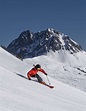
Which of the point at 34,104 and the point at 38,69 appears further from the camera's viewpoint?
the point at 38,69

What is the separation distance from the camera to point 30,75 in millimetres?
20250

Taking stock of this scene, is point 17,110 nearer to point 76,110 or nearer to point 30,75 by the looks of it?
point 76,110

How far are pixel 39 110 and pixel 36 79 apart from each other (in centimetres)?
1012

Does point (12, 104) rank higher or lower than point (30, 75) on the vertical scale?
lower

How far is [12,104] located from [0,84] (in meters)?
3.25

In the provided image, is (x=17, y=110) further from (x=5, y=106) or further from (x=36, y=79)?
(x=36, y=79)

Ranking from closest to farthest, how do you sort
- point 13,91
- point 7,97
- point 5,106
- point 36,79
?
point 5,106, point 7,97, point 13,91, point 36,79

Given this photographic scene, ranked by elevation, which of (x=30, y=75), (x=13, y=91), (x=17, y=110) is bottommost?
(x=17, y=110)

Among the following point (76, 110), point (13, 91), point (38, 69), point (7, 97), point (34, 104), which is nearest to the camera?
point (7, 97)

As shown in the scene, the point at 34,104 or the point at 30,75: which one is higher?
the point at 30,75

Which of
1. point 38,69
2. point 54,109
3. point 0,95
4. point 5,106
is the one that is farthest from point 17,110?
point 38,69

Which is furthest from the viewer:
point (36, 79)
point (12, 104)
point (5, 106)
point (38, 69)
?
point (36, 79)

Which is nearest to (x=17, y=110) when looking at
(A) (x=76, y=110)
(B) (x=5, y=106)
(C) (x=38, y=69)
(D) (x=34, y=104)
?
(B) (x=5, y=106)

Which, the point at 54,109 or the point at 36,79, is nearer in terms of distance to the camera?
the point at 54,109
